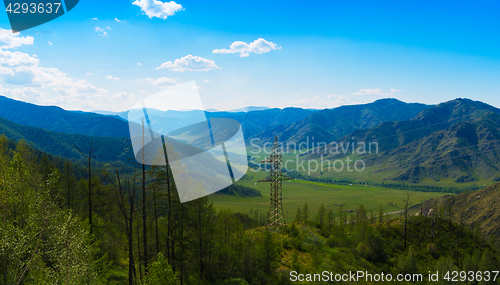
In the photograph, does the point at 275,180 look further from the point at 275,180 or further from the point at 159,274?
the point at 159,274

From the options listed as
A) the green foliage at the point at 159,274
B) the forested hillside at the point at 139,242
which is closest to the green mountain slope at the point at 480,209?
the forested hillside at the point at 139,242

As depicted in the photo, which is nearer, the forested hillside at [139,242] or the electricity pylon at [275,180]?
the forested hillside at [139,242]

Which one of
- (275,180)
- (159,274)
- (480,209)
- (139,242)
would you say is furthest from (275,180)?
(480,209)

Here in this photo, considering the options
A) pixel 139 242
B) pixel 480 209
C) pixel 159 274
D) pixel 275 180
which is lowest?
pixel 480 209

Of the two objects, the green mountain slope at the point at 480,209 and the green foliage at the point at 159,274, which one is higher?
the green foliage at the point at 159,274

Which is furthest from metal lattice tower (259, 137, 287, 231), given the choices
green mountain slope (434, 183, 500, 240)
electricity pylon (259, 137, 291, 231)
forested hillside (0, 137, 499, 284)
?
green mountain slope (434, 183, 500, 240)

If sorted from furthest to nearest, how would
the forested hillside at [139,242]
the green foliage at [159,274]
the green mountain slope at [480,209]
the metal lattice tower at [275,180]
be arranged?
the green mountain slope at [480,209] < the metal lattice tower at [275,180] < the forested hillside at [139,242] < the green foliage at [159,274]

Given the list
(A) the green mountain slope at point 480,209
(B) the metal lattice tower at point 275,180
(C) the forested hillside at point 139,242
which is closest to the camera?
(C) the forested hillside at point 139,242

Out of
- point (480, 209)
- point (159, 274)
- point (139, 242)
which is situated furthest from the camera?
point (480, 209)

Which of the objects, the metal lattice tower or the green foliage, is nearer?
the green foliage

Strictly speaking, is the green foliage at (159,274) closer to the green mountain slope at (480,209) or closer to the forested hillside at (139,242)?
the forested hillside at (139,242)

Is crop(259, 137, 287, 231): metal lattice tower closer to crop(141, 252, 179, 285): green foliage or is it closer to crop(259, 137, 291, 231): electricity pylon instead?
crop(259, 137, 291, 231): electricity pylon
